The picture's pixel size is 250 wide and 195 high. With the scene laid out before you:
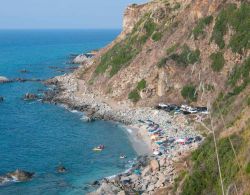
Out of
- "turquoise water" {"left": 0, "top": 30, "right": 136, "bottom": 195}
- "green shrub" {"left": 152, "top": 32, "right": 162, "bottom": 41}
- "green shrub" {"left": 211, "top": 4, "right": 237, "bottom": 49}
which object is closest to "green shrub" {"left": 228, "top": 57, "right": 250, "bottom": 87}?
"green shrub" {"left": 211, "top": 4, "right": 237, "bottom": 49}

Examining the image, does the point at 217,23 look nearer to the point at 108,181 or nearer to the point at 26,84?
the point at 108,181

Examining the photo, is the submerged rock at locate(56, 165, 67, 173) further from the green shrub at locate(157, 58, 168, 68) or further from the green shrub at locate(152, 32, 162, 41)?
the green shrub at locate(152, 32, 162, 41)

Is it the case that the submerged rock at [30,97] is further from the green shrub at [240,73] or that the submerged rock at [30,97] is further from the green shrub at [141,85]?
the green shrub at [240,73]

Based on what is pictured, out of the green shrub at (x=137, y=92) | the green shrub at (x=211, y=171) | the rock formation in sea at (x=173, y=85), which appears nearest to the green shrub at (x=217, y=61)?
the rock formation in sea at (x=173, y=85)

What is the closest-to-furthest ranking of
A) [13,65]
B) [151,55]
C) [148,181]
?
[148,181] → [151,55] → [13,65]

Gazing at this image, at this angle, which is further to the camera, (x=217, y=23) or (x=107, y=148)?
(x=217, y=23)

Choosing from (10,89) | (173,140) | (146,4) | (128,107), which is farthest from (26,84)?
(173,140)
